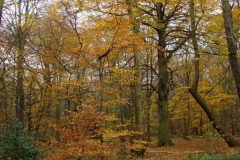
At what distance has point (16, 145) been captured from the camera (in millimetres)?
10922

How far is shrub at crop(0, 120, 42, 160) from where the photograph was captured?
425 inches

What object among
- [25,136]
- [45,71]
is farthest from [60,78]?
[25,136]

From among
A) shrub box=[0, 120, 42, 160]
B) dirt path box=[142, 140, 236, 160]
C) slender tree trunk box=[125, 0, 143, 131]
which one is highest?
slender tree trunk box=[125, 0, 143, 131]

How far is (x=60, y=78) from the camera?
82.6 feet

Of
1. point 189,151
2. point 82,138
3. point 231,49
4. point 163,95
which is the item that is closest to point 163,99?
point 163,95

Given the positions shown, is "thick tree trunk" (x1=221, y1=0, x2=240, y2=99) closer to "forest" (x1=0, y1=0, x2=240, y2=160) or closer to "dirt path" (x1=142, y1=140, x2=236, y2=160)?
"forest" (x1=0, y1=0, x2=240, y2=160)

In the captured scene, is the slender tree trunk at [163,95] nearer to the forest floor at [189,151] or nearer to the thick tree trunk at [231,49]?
the forest floor at [189,151]

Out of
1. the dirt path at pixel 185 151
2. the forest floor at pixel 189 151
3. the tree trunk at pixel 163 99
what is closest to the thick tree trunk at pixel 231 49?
the forest floor at pixel 189 151

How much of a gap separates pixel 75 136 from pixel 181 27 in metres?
13.0

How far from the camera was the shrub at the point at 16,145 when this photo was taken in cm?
1079

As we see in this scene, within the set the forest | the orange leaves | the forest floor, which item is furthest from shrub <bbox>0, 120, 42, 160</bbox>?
the forest floor

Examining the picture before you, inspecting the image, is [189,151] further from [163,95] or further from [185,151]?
[163,95]

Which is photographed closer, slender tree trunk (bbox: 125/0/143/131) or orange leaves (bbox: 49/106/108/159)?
orange leaves (bbox: 49/106/108/159)

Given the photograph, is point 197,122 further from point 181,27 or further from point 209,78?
point 181,27
